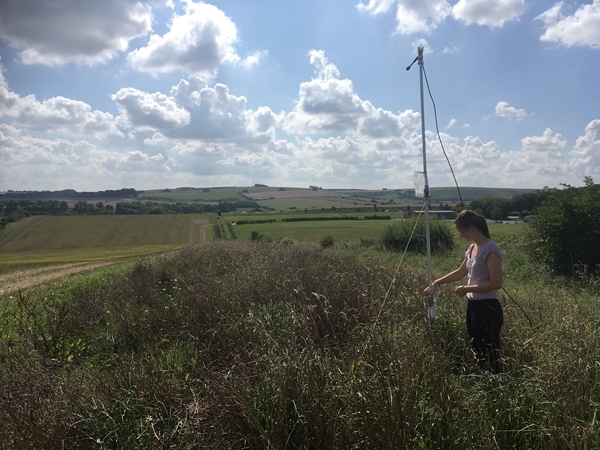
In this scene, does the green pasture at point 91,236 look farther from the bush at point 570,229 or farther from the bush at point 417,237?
the bush at point 570,229

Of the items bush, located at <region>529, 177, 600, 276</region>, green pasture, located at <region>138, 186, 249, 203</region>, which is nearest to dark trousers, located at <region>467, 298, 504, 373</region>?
bush, located at <region>529, 177, 600, 276</region>

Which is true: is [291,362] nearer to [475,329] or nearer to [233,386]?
[233,386]

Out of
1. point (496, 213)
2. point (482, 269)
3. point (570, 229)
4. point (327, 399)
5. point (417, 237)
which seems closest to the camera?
point (327, 399)

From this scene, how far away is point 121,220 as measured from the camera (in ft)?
191

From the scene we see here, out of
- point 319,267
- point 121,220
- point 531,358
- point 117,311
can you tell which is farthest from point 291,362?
point 121,220

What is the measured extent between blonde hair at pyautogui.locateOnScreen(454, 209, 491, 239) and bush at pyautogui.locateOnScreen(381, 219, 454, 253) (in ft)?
49.1

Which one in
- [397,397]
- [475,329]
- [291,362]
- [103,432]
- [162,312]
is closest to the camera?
[397,397]

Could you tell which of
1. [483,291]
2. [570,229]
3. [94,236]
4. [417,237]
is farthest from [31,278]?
[94,236]

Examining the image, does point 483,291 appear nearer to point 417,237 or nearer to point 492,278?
point 492,278

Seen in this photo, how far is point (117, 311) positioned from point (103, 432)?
399 centimetres

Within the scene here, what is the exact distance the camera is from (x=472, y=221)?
391 cm

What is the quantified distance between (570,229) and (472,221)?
11.1 meters

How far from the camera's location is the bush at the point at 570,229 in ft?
40.7

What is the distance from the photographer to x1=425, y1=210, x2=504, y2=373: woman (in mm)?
3672
